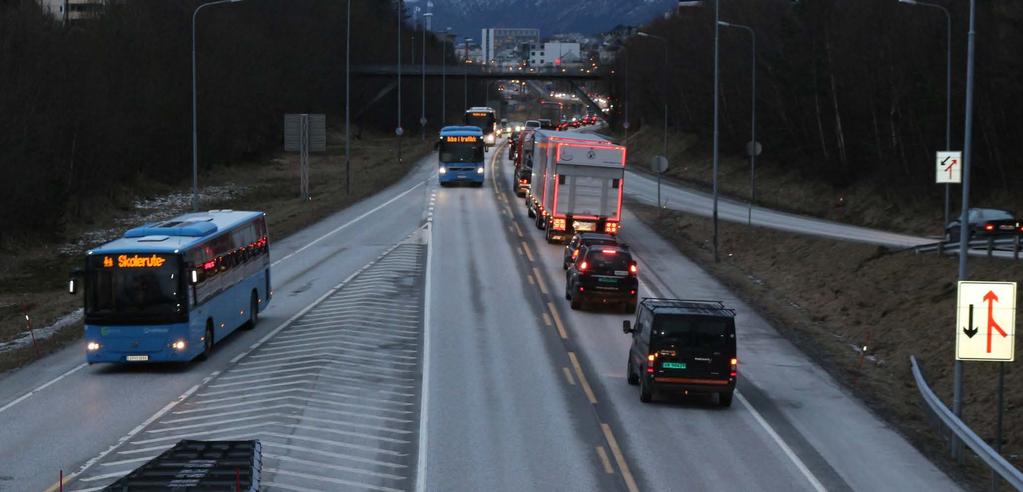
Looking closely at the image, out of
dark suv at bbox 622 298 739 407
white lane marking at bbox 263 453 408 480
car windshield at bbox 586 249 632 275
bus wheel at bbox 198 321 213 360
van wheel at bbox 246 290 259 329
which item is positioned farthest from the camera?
car windshield at bbox 586 249 632 275

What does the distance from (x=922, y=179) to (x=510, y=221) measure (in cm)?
2246

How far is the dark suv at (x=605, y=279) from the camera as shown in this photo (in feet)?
119

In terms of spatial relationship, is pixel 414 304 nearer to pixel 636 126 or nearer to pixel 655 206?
pixel 655 206

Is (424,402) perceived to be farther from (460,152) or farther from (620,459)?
(460,152)

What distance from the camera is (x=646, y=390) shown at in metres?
25.1

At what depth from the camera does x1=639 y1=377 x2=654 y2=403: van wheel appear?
2495 centimetres

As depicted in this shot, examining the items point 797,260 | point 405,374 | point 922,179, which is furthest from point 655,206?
point 405,374

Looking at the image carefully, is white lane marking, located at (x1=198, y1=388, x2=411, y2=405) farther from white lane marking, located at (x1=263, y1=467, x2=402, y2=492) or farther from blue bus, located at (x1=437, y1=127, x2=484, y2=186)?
blue bus, located at (x1=437, y1=127, x2=484, y2=186)

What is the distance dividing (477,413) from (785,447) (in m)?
5.82

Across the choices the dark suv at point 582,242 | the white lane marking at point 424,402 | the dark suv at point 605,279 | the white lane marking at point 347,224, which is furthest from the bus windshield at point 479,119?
the dark suv at point 605,279

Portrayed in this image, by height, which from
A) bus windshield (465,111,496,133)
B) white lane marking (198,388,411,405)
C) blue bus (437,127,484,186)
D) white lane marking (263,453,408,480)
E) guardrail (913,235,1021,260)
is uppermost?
bus windshield (465,111,496,133)

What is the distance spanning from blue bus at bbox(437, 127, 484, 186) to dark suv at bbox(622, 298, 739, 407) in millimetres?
52233

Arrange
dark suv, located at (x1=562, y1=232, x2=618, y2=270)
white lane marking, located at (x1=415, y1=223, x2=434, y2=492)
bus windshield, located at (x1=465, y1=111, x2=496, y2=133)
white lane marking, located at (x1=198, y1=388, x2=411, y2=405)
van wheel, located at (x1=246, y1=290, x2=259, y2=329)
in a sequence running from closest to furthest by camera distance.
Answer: white lane marking, located at (x1=415, y1=223, x2=434, y2=492) < white lane marking, located at (x1=198, y1=388, x2=411, y2=405) < van wheel, located at (x1=246, y1=290, x2=259, y2=329) < dark suv, located at (x1=562, y1=232, x2=618, y2=270) < bus windshield, located at (x1=465, y1=111, x2=496, y2=133)

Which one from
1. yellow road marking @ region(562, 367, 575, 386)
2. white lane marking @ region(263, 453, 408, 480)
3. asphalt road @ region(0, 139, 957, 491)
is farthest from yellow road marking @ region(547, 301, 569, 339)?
white lane marking @ region(263, 453, 408, 480)
